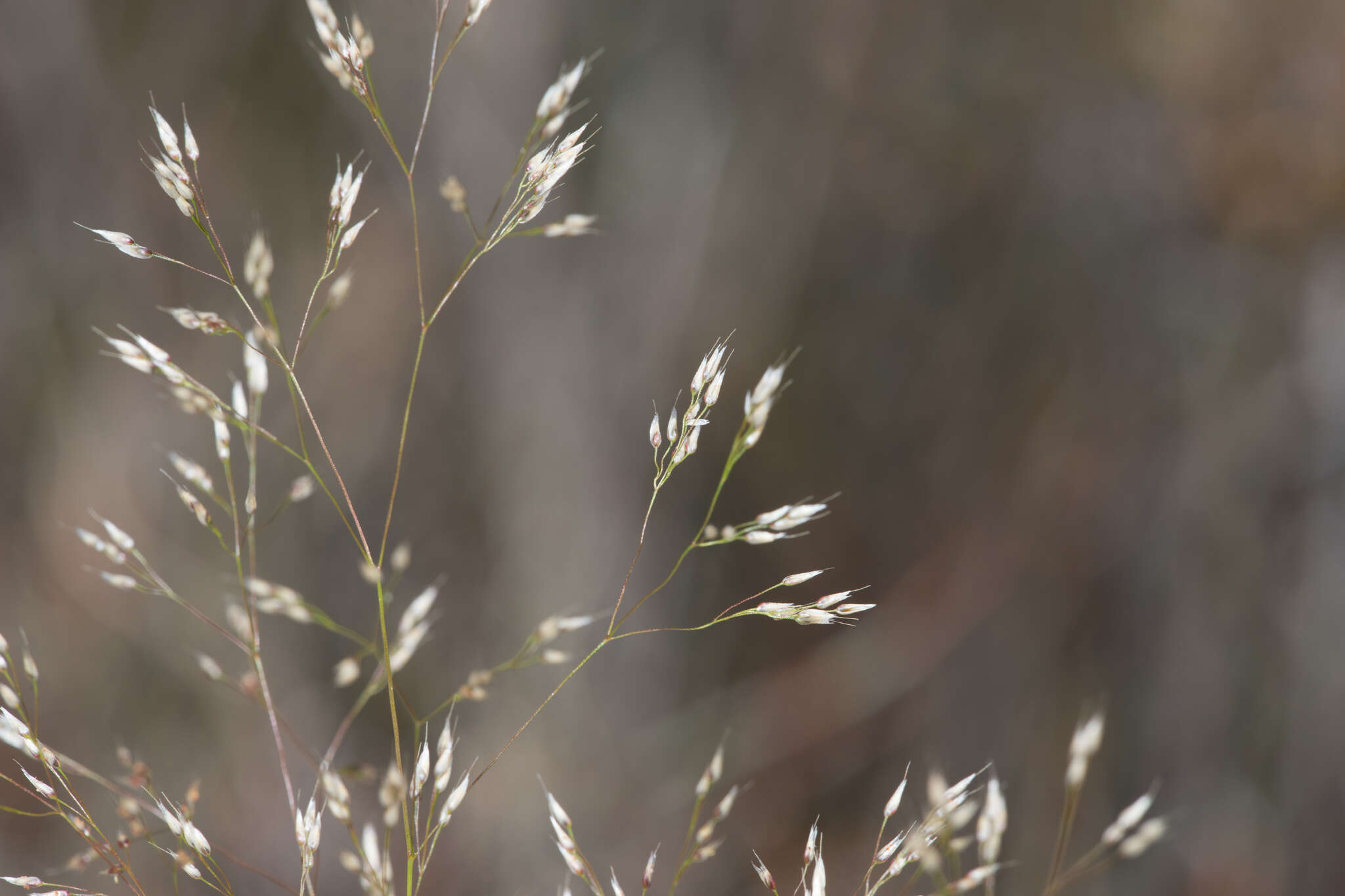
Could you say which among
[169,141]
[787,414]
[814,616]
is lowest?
[787,414]

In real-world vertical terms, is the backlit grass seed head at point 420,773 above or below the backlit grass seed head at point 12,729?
below

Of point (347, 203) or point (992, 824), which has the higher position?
point (347, 203)

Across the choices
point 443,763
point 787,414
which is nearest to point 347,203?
point 443,763

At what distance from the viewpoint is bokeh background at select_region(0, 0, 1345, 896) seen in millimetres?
729

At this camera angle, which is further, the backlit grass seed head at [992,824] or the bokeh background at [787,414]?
the bokeh background at [787,414]

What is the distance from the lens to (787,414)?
81 cm

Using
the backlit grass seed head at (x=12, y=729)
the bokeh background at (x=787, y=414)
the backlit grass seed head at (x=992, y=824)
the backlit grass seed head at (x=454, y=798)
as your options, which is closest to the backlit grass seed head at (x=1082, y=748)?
the backlit grass seed head at (x=992, y=824)

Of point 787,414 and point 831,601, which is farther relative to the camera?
point 787,414

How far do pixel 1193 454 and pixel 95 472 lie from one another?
1.14 meters

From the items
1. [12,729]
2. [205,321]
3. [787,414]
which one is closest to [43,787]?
[12,729]

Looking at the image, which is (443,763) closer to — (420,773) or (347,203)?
(420,773)

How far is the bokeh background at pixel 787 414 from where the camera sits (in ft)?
2.39

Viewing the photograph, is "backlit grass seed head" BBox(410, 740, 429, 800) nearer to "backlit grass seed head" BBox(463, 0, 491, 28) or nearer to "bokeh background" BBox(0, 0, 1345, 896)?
"backlit grass seed head" BBox(463, 0, 491, 28)

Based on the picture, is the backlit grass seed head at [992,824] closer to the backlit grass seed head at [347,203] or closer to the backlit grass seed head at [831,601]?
the backlit grass seed head at [831,601]
